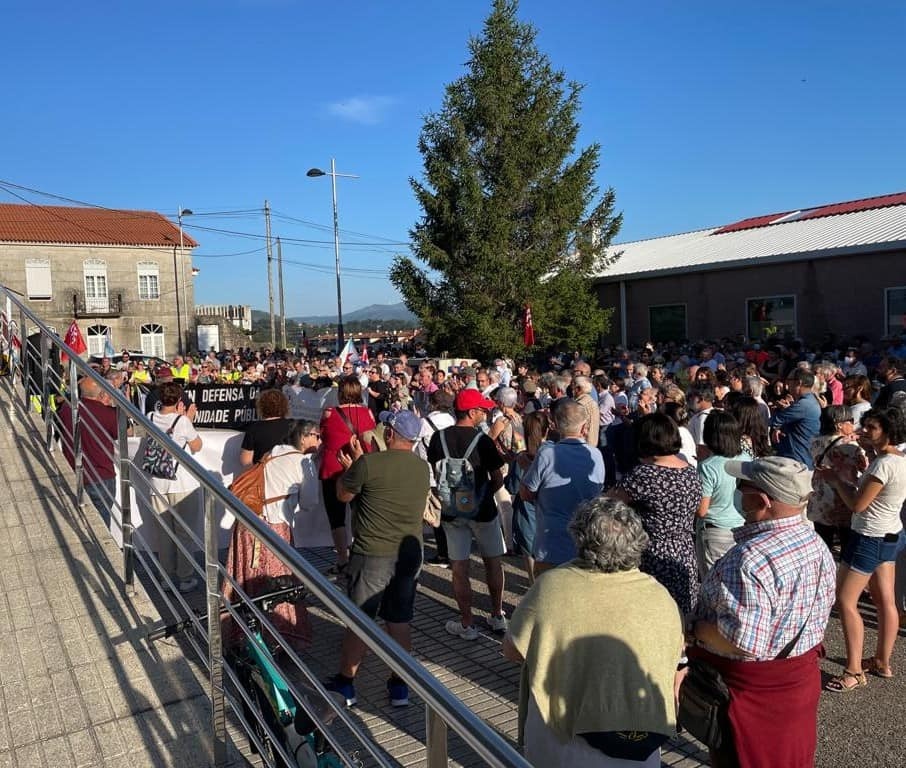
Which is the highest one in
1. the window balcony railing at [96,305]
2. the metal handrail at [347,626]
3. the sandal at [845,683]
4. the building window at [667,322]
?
the window balcony railing at [96,305]

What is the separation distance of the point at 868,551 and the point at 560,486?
6.51 ft

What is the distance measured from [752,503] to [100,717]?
294cm

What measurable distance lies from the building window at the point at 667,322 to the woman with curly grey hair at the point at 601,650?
75.2 ft

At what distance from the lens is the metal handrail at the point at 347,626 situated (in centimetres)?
158

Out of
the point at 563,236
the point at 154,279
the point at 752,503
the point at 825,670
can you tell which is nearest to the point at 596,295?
the point at 563,236

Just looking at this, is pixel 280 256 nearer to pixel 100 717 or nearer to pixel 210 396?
pixel 210 396

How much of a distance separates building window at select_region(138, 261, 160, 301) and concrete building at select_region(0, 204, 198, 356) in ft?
0.19

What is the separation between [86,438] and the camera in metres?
6.04

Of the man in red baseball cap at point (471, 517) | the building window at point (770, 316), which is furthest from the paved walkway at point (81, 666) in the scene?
the building window at point (770, 316)

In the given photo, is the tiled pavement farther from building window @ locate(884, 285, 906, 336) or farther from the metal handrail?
building window @ locate(884, 285, 906, 336)

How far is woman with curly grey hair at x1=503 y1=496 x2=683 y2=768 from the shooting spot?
270 cm

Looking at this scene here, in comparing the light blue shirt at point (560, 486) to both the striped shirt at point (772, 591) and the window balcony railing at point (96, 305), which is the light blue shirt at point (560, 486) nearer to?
the striped shirt at point (772, 591)

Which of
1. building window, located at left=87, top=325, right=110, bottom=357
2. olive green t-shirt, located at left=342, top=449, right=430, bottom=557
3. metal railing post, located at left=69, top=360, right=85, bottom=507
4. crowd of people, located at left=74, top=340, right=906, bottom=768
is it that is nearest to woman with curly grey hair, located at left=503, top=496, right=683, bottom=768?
crowd of people, located at left=74, top=340, right=906, bottom=768

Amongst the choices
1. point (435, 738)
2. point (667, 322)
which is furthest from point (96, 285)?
point (435, 738)
